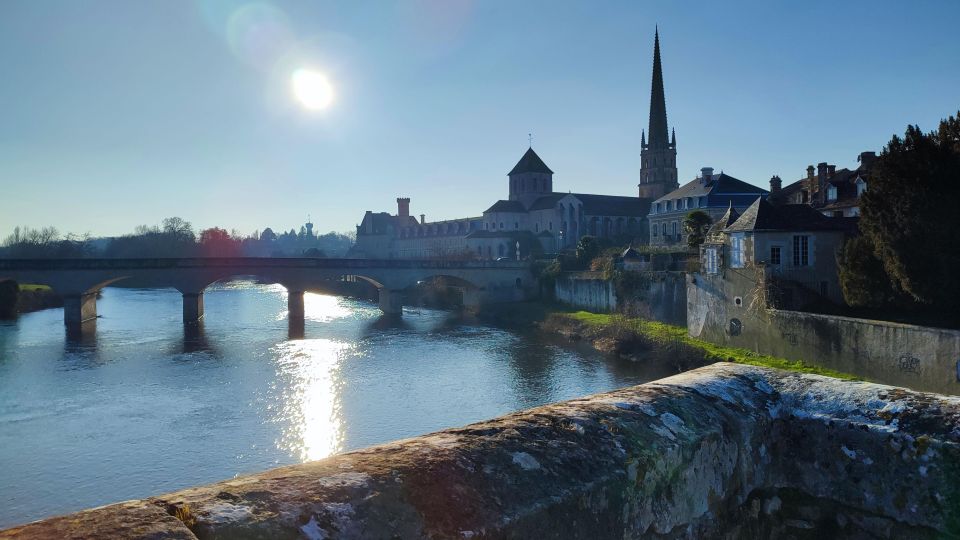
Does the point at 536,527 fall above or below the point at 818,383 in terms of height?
below

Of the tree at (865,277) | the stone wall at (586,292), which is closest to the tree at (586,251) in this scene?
the stone wall at (586,292)

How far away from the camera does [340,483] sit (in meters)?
2.14

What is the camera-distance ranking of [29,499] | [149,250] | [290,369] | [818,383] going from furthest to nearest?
[149,250] → [290,369] → [29,499] → [818,383]

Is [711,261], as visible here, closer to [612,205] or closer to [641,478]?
[641,478]

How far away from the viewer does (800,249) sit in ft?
81.7

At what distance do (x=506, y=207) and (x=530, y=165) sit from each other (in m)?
7.49

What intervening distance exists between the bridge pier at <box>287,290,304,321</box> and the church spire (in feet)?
175

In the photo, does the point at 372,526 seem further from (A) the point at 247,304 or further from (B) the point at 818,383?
(A) the point at 247,304

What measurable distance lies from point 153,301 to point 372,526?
67.1 m

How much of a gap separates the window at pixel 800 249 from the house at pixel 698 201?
869 inches

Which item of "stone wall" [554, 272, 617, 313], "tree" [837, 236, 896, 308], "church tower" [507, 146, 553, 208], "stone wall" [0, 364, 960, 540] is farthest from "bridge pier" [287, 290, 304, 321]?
"stone wall" [0, 364, 960, 540]

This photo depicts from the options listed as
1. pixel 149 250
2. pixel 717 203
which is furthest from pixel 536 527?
pixel 149 250

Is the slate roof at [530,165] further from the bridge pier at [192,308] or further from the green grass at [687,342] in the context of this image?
the bridge pier at [192,308]

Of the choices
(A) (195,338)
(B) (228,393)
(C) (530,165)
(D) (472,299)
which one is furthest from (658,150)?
(B) (228,393)
